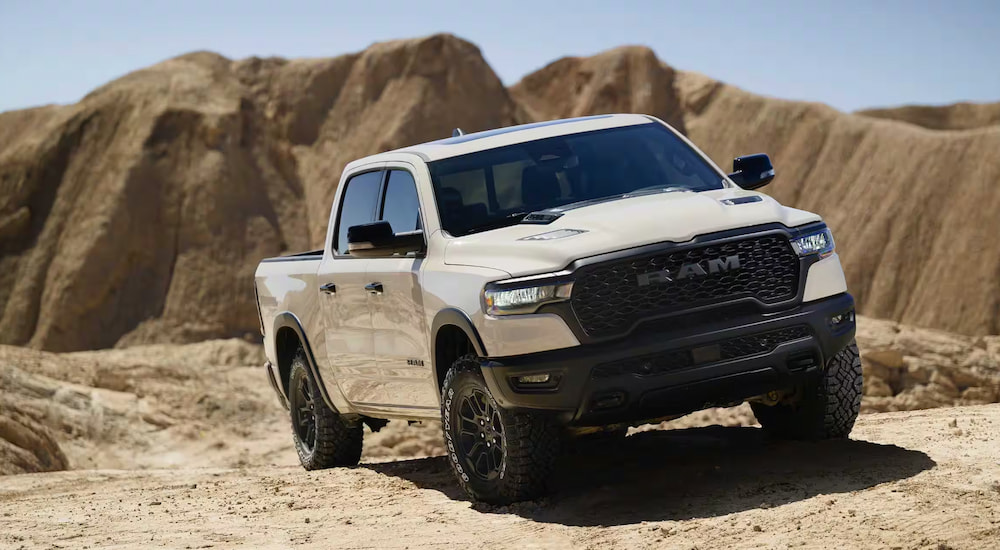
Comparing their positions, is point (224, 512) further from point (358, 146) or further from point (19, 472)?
point (358, 146)

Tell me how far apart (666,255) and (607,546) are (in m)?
1.43

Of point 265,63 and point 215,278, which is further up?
point 265,63

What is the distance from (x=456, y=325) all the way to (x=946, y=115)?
70758mm

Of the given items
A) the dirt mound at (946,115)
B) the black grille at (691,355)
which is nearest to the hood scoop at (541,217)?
the black grille at (691,355)

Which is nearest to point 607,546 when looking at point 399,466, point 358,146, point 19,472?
point 399,466

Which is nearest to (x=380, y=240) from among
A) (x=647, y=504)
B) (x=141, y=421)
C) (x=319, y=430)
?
(x=647, y=504)

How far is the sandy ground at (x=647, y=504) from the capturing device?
18.0 ft

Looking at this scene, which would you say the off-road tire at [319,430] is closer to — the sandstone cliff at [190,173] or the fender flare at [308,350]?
the fender flare at [308,350]

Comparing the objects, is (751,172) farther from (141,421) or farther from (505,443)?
(141,421)

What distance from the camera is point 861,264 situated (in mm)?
42594

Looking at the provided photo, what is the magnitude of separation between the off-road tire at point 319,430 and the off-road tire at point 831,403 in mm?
3246

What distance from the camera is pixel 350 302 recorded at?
26.1ft

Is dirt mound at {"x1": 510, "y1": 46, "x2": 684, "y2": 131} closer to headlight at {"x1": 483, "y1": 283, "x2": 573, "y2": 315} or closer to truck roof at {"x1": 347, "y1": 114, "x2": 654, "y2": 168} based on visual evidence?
truck roof at {"x1": 347, "y1": 114, "x2": 654, "y2": 168}

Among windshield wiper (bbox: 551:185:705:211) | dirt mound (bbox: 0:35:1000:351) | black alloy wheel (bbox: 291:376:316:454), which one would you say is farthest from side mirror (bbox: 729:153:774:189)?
dirt mound (bbox: 0:35:1000:351)
